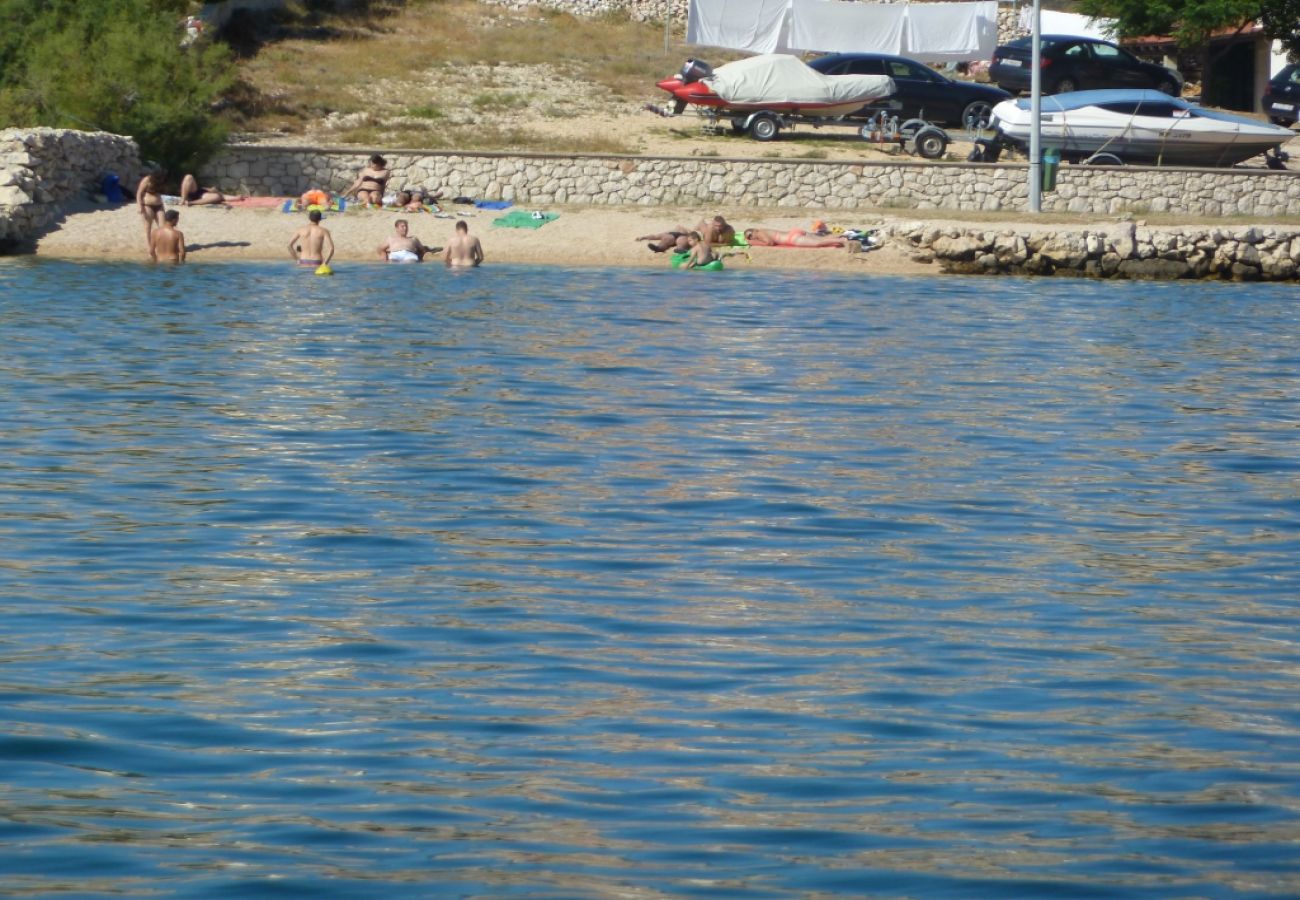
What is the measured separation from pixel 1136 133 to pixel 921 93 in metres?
5.75

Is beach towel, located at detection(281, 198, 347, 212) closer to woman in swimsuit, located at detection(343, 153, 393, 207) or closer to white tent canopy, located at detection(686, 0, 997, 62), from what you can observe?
woman in swimsuit, located at detection(343, 153, 393, 207)

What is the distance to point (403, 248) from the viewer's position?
91.6 feet

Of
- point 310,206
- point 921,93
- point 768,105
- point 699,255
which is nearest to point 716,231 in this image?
point 699,255

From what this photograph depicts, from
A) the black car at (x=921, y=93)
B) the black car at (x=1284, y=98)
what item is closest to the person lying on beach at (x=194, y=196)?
the black car at (x=921, y=93)

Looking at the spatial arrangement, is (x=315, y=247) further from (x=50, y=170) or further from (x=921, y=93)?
(x=921, y=93)

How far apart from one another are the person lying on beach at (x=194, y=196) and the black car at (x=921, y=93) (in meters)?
15.1

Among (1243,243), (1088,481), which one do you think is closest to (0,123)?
(1243,243)

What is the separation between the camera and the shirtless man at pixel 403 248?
1097 inches

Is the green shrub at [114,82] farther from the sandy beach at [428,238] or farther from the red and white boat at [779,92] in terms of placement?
the red and white boat at [779,92]

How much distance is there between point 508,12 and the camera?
50.8 m

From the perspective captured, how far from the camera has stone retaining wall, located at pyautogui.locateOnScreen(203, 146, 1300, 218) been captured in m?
32.2

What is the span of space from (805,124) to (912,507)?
29003mm

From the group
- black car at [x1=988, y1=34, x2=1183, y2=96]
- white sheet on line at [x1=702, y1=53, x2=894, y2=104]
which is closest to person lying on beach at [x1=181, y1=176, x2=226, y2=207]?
white sheet on line at [x1=702, y1=53, x2=894, y2=104]

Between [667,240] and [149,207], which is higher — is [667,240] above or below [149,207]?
below
